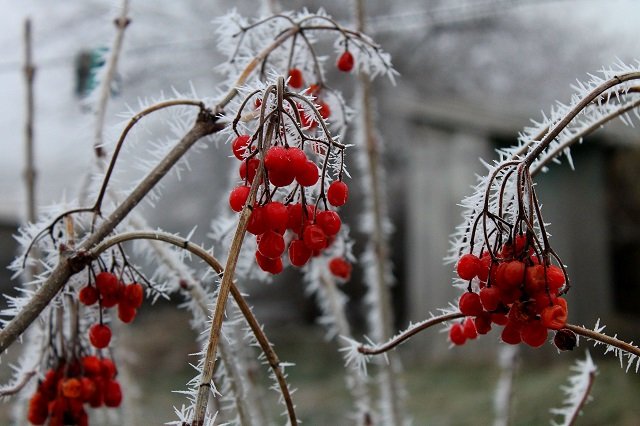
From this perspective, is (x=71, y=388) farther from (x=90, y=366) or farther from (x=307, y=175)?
(x=307, y=175)

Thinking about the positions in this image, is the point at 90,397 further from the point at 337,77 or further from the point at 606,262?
the point at 337,77

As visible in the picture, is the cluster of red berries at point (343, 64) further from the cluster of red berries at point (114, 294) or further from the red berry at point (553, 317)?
the red berry at point (553, 317)

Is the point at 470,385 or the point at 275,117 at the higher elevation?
the point at 470,385

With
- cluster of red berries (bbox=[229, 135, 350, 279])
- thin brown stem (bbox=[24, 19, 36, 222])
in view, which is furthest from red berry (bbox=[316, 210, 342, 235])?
thin brown stem (bbox=[24, 19, 36, 222])

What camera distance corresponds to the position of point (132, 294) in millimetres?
681

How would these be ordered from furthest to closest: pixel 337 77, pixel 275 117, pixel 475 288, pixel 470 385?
pixel 337 77
pixel 470 385
pixel 475 288
pixel 275 117

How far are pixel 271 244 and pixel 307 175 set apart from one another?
0.06 metres

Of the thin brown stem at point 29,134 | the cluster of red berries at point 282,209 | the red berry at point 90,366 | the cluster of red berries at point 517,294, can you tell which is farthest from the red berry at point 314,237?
the thin brown stem at point 29,134

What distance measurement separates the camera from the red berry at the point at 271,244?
52cm

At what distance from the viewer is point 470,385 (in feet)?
15.2

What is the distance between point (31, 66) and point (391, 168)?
6898 mm

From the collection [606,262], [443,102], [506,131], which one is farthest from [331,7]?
[606,262]

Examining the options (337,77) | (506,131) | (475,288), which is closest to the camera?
(475,288)

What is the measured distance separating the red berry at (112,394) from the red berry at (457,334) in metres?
0.37
